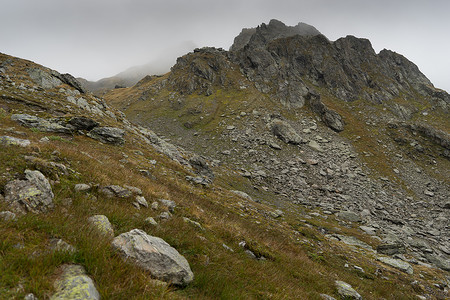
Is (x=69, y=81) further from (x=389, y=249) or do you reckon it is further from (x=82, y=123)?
(x=389, y=249)

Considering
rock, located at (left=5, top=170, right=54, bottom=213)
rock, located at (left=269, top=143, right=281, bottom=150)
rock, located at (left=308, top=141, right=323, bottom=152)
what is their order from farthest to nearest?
rock, located at (left=308, top=141, right=323, bottom=152) → rock, located at (left=269, top=143, right=281, bottom=150) → rock, located at (left=5, top=170, right=54, bottom=213)

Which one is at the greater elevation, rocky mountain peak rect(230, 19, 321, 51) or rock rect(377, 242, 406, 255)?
rocky mountain peak rect(230, 19, 321, 51)

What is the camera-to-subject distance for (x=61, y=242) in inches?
142

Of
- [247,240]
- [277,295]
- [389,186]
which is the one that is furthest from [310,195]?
[277,295]

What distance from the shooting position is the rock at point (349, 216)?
25061mm

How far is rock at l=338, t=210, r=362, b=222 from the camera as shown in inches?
987

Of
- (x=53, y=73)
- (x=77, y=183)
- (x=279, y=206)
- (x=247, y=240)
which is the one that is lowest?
(x=279, y=206)

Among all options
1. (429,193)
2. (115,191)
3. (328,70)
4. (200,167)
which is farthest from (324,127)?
(115,191)

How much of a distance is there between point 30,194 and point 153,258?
11.8 feet

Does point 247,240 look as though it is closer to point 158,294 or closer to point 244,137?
point 158,294

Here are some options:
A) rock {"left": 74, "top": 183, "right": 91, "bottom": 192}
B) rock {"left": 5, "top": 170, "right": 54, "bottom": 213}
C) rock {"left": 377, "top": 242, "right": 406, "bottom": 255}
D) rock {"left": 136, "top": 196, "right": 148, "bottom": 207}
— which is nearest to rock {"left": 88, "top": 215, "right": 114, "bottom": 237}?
rock {"left": 5, "top": 170, "right": 54, "bottom": 213}

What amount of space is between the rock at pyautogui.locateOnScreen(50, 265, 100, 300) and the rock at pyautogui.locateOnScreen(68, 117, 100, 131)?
1980 cm

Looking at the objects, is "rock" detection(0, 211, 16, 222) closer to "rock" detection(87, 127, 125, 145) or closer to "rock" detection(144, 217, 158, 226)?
"rock" detection(144, 217, 158, 226)

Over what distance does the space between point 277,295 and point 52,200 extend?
643 cm
